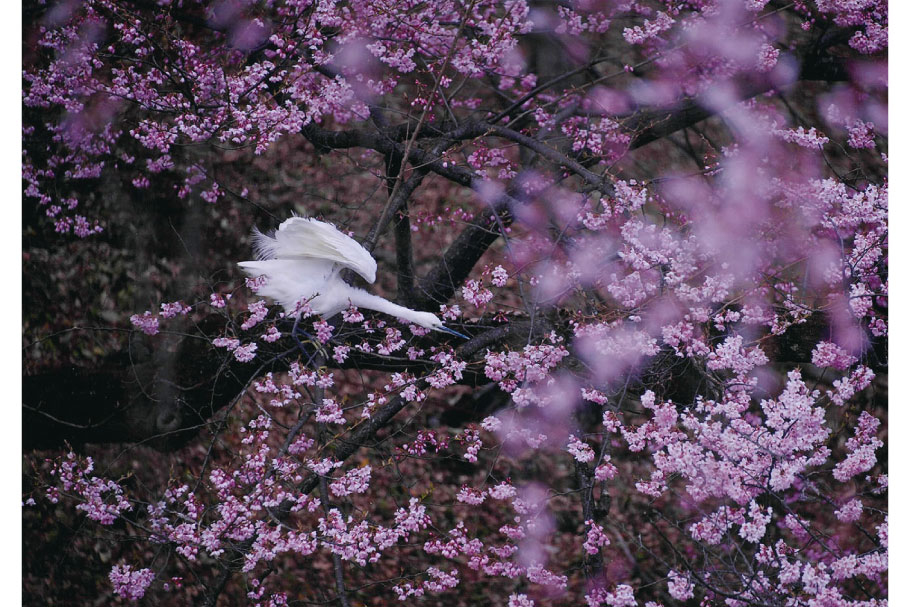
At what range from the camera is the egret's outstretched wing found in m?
1.62

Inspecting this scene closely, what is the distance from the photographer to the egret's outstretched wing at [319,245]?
5.32 feet

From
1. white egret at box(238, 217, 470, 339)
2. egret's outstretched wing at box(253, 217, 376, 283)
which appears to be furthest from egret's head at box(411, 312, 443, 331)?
egret's outstretched wing at box(253, 217, 376, 283)

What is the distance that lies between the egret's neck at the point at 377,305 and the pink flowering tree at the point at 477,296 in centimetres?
3

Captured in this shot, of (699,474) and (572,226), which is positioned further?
(572,226)

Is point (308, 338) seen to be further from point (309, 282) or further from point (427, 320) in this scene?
point (427, 320)

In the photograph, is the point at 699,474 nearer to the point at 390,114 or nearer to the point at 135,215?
the point at 390,114

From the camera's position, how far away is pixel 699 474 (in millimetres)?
1662

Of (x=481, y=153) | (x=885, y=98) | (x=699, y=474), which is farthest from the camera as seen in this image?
(x=481, y=153)

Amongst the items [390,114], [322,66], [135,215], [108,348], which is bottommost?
[108,348]

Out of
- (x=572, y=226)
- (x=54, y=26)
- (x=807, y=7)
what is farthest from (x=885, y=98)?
(x=54, y=26)

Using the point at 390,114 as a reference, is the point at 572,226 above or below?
below

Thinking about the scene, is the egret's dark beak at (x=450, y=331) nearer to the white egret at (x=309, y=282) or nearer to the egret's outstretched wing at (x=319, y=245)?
the white egret at (x=309, y=282)

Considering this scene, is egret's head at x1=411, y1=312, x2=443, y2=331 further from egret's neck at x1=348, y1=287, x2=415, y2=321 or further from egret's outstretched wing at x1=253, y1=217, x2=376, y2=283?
egret's outstretched wing at x1=253, y1=217, x2=376, y2=283

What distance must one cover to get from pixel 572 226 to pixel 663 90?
68cm
